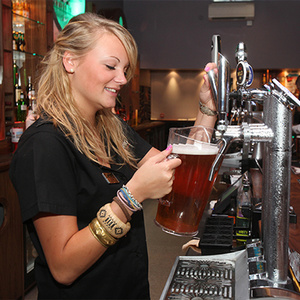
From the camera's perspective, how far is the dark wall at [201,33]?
331 inches

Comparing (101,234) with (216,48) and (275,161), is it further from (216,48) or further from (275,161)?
(216,48)

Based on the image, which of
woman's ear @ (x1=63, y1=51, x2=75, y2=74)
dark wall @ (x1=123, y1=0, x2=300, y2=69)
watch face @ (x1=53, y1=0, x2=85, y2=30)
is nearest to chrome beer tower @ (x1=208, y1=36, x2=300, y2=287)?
woman's ear @ (x1=63, y1=51, x2=75, y2=74)

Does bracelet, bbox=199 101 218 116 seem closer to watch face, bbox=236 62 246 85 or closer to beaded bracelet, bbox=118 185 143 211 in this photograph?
watch face, bbox=236 62 246 85

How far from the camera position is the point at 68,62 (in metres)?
1.12

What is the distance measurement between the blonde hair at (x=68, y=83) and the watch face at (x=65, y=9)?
Answer: 11.9 ft

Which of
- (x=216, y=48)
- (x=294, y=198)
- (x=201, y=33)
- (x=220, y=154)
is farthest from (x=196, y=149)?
(x=201, y=33)

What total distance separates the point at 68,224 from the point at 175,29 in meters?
8.37

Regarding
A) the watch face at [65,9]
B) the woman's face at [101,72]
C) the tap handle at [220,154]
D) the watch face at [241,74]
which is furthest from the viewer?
the watch face at [65,9]

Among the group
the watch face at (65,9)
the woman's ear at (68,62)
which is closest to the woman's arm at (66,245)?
the woman's ear at (68,62)

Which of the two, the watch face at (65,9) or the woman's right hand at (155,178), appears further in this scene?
the watch face at (65,9)

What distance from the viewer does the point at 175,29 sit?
8727 millimetres

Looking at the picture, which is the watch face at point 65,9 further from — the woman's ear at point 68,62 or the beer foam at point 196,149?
the beer foam at point 196,149

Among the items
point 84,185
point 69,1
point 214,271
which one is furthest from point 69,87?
point 69,1

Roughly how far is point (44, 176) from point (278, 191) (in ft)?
1.82
